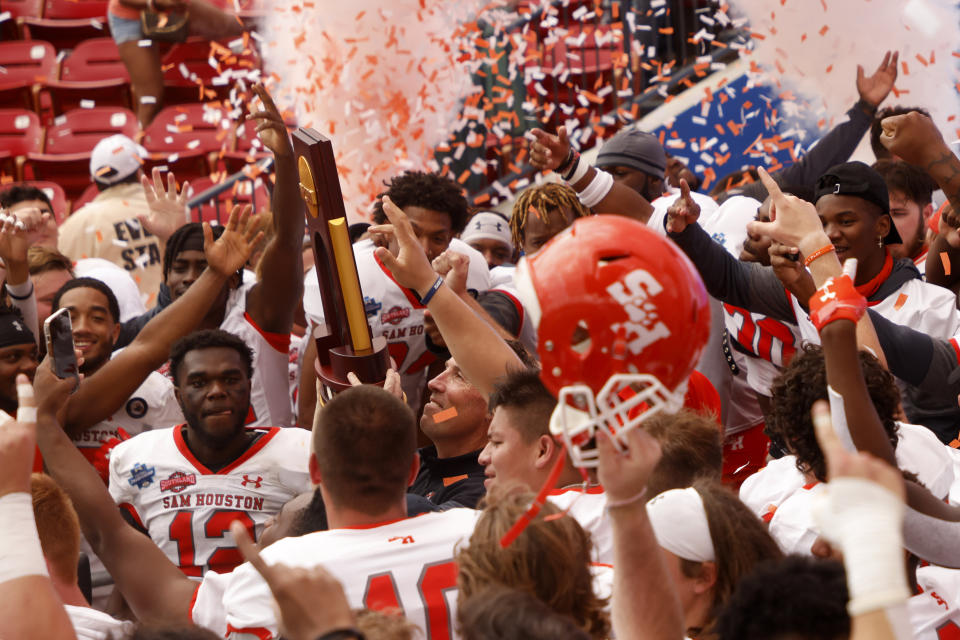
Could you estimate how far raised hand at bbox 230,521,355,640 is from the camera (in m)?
1.73

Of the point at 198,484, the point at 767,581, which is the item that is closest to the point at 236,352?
the point at 198,484

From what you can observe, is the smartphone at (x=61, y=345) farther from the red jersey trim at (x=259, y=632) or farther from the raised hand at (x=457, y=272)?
the red jersey trim at (x=259, y=632)

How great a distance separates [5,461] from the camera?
212 cm

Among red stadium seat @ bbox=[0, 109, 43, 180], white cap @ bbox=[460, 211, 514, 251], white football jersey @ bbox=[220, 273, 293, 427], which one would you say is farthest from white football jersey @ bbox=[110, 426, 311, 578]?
red stadium seat @ bbox=[0, 109, 43, 180]

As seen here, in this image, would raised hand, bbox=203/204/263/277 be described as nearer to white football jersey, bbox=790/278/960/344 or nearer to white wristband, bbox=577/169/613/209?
white wristband, bbox=577/169/613/209

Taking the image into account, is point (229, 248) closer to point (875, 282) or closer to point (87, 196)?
point (875, 282)

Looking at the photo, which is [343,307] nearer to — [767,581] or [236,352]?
[236,352]

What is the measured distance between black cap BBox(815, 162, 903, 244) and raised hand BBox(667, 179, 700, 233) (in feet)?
1.73

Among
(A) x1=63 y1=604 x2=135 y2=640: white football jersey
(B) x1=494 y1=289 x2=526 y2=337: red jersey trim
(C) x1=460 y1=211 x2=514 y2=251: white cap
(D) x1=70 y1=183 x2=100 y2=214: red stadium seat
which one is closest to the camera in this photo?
(A) x1=63 y1=604 x2=135 y2=640: white football jersey

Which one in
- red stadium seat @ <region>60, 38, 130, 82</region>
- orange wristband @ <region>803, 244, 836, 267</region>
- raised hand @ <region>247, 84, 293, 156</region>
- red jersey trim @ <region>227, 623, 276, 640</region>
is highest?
red stadium seat @ <region>60, 38, 130, 82</region>

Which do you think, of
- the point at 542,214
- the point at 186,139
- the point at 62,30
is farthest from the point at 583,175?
the point at 62,30

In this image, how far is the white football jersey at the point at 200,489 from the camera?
11.6ft

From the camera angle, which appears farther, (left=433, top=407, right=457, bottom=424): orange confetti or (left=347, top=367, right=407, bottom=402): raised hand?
(left=433, top=407, right=457, bottom=424): orange confetti

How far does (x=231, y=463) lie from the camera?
12.0 feet
